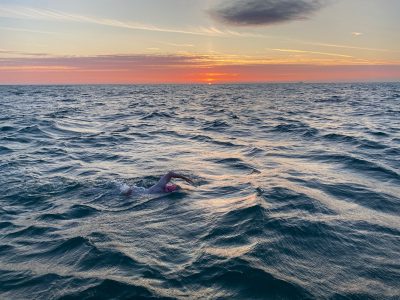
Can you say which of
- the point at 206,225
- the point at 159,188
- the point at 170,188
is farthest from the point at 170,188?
the point at 206,225

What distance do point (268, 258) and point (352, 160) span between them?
32.5 ft

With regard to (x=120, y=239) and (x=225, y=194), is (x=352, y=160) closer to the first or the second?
(x=225, y=194)

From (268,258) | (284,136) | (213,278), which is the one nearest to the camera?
(213,278)

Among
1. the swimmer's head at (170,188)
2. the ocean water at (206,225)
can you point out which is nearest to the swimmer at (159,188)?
the swimmer's head at (170,188)

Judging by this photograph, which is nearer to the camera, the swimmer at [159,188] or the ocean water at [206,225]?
the ocean water at [206,225]

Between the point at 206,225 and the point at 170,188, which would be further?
the point at 170,188

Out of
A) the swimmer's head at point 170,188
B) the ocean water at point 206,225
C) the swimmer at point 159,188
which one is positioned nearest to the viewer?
the ocean water at point 206,225

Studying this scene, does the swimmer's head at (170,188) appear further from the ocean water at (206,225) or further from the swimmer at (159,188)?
the ocean water at (206,225)

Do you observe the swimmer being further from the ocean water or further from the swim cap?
the ocean water

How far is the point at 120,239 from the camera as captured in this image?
7.55 metres

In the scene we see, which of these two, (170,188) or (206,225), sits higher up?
(206,225)

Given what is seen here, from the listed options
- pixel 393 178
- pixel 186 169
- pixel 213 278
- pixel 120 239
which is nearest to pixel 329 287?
pixel 213 278

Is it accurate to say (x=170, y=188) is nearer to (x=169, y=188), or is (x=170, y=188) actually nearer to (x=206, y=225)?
(x=169, y=188)

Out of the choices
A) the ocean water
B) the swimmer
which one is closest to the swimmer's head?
→ the swimmer
